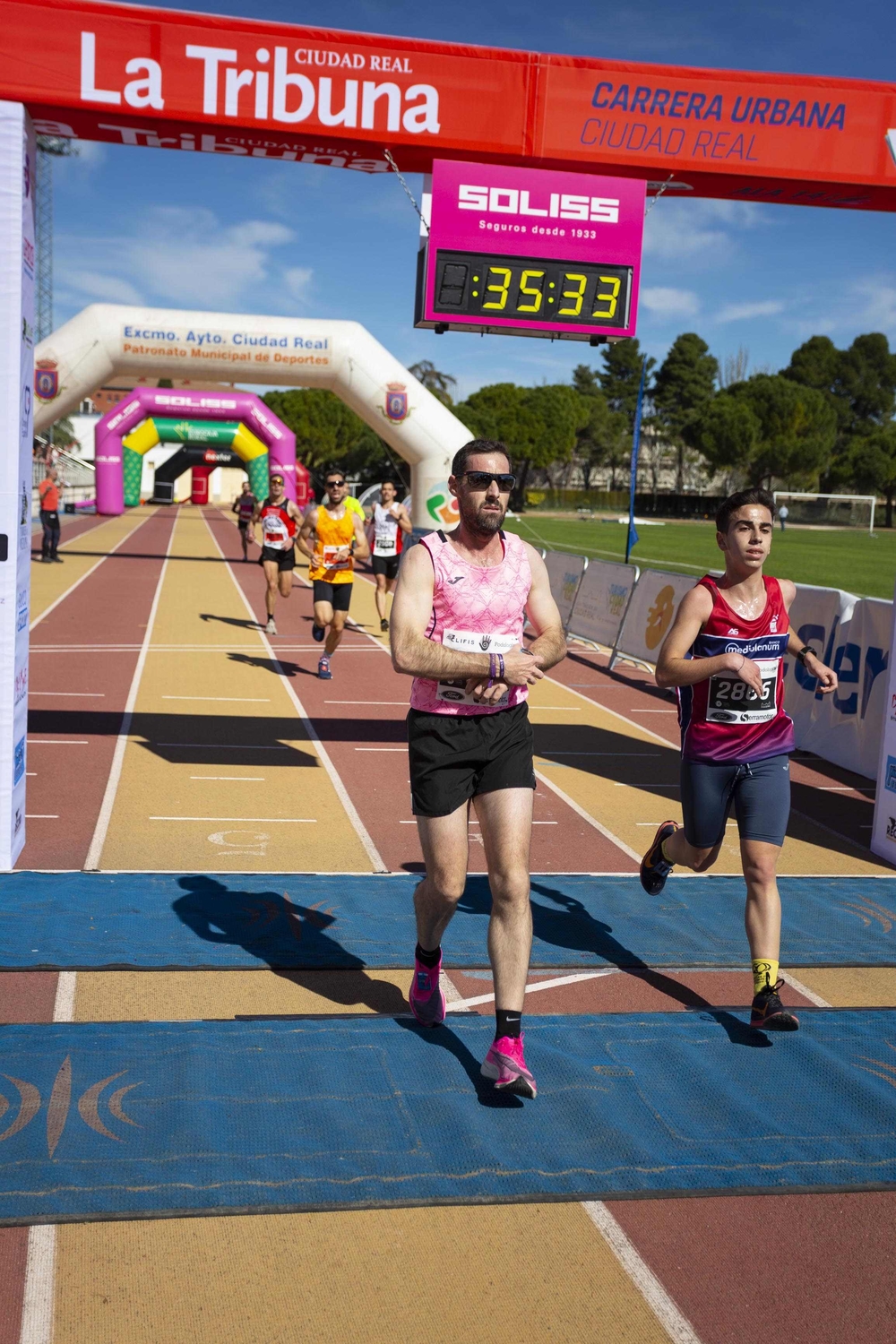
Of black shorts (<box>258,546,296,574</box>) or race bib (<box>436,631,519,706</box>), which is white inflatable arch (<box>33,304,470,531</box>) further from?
race bib (<box>436,631,519,706</box>)

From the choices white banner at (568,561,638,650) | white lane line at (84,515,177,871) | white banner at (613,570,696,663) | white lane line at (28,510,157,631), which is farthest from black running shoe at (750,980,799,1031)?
white banner at (568,561,638,650)

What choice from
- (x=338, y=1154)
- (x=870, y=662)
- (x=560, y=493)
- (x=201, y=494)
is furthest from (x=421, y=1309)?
(x=560, y=493)

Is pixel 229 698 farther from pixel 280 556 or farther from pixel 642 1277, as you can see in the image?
pixel 642 1277

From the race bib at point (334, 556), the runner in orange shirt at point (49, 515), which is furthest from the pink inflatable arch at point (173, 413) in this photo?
the race bib at point (334, 556)

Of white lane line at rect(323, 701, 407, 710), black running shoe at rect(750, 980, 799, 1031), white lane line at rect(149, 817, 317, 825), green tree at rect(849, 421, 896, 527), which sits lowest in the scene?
white lane line at rect(323, 701, 407, 710)

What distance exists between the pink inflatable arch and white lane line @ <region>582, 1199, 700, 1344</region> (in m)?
32.4

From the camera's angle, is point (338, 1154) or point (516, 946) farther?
point (516, 946)

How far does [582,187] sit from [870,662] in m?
4.84

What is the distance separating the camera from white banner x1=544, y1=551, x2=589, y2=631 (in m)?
17.0

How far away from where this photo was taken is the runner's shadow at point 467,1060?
388 cm

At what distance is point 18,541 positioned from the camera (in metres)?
6.00

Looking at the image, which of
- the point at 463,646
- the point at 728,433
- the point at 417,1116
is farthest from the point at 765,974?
the point at 728,433

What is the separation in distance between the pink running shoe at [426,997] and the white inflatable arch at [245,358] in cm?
1869

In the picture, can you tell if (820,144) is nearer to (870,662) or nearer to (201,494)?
(870,662)
